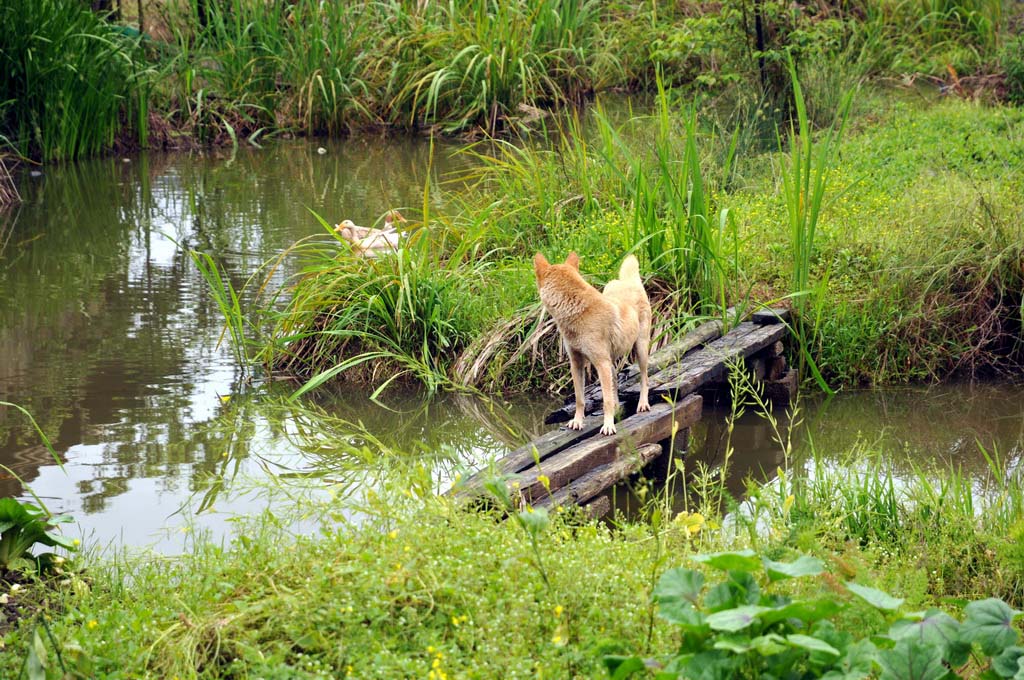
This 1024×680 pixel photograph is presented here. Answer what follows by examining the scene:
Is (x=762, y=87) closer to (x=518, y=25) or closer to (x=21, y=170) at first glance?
(x=518, y=25)

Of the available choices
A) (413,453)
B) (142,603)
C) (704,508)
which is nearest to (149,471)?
(413,453)

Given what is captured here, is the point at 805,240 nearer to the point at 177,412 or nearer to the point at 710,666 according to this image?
the point at 177,412

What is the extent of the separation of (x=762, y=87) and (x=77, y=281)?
20.9 feet

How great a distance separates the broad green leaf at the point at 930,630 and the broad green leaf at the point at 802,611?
154 millimetres

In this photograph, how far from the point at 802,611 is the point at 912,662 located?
0.27m

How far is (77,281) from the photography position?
9062 millimetres

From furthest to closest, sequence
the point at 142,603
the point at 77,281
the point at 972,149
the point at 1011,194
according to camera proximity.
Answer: the point at 972,149, the point at 77,281, the point at 1011,194, the point at 142,603

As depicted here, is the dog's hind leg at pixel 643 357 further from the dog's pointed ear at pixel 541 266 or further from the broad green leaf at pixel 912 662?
the broad green leaf at pixel 912 662

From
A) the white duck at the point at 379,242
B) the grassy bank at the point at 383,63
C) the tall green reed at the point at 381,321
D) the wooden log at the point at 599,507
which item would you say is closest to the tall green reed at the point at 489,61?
the grassy bank at the point at 383,63

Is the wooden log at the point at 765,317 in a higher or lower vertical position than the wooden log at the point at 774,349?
higher

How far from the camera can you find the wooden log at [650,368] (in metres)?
5.78

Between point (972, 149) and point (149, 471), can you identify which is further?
point (972, 149)

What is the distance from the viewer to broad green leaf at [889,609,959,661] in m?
2.85

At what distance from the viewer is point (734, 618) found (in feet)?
9.20
